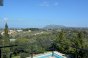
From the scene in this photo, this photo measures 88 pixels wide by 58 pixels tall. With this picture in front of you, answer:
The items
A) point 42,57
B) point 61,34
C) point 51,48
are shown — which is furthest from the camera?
point 61,34

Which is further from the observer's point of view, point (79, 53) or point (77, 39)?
point (77, 39)

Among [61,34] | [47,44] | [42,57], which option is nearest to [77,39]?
[61,34]

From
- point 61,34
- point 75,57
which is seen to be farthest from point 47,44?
point 61,34

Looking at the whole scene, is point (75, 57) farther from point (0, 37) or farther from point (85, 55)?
point (0, 37)

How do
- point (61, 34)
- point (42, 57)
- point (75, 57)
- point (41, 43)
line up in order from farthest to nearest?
point (61, 34)
point (42, 57)
point (41, 43)
point (75, 57)

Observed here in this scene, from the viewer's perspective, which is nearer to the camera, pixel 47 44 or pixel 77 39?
pixel 47 44

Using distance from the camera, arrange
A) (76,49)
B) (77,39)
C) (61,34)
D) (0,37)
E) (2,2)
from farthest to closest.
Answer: (0,37), (61,34), (77,39), (76,49), (2,2)

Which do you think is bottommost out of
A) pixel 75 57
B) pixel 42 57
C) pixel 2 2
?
pixel 42 57

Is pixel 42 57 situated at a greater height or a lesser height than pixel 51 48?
lesser

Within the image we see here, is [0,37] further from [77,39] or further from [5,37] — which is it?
[77,39]
